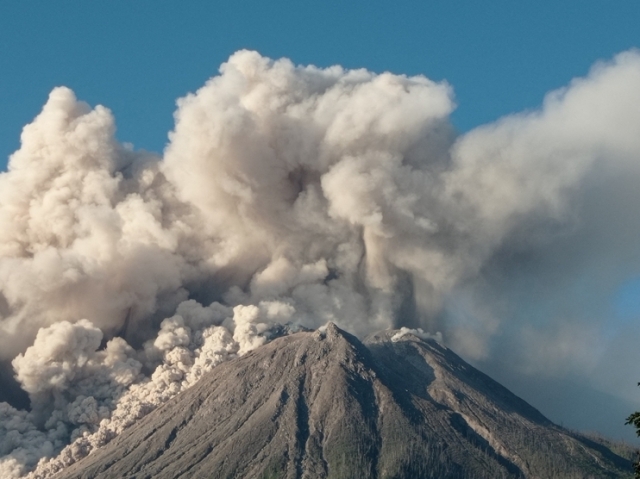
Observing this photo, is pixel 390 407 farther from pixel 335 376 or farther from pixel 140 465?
pixel 140 465

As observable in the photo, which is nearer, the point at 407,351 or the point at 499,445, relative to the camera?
the point at 499,445

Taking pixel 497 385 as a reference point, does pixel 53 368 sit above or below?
below

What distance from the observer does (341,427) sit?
2771 inches

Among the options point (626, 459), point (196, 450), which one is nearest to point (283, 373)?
point (196, 450)

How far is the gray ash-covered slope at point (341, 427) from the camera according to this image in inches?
2650

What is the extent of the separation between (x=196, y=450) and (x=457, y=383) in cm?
2140

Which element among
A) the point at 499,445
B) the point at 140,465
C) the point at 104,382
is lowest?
the point at 140,465

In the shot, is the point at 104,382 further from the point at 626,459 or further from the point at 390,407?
the point at 626,459

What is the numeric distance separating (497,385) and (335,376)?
16.7m

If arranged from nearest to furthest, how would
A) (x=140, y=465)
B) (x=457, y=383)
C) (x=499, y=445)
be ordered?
(x=140, y=465)
(x=499, y=445)
(x=457, y=383)

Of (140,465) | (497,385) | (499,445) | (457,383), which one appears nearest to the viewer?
(140,465)

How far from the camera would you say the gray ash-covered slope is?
Result: 67.3 m

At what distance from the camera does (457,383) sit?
79.1m

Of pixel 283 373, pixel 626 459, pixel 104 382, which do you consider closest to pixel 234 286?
pixel 283 373
